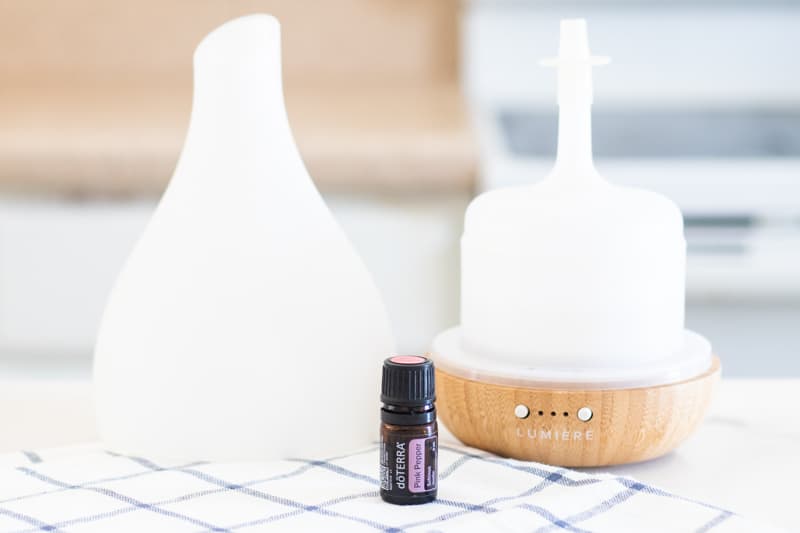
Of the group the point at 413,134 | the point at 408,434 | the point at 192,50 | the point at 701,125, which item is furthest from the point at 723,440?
the point at 192,50

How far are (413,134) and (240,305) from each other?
87cm

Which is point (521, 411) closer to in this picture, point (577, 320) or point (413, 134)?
point (577, 320)

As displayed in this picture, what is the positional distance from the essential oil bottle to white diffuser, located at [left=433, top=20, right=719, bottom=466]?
0.23ft

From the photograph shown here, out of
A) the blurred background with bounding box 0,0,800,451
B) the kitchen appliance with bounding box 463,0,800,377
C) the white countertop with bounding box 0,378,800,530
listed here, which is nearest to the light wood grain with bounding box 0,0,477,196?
the blurred background with bounding box 0,0,800,451

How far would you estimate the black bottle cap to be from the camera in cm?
56

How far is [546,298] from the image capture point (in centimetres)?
62

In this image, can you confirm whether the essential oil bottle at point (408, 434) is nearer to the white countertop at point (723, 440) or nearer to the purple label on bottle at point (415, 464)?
the purple label on bottle at point (415, 464)

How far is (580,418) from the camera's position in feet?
2.03

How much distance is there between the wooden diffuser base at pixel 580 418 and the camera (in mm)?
616

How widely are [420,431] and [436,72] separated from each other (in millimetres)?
1511

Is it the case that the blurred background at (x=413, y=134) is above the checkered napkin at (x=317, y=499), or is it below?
above

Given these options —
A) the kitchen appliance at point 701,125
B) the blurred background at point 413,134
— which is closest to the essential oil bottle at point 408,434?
the blurred background at point 413,134

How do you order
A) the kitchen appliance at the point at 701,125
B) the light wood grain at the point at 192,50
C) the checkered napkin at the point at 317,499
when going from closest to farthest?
the checkered napkin at the point at 317,499 < the kitchen appliance at the point at 701,125 < the light wood grain at the point at 192,50

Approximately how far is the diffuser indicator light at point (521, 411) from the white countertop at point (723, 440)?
67 mm
